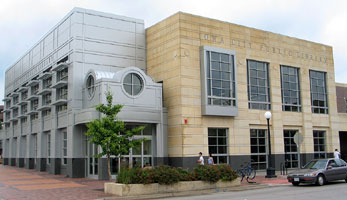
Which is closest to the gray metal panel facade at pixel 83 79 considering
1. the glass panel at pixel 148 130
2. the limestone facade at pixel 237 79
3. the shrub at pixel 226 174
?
the glass panel at pixel 148 130

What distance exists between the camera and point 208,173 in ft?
59.1

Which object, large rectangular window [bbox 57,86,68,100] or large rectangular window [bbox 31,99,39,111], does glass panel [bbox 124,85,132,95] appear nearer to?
large rectangular window [bbox 57,86,68,100]

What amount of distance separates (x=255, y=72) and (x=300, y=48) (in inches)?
222

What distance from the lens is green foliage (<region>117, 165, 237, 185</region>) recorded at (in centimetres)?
1628

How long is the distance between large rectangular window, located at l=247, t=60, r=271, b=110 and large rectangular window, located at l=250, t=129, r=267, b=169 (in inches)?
75.3

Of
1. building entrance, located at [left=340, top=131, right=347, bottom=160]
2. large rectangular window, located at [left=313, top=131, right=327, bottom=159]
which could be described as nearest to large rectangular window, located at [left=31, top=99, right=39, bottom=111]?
large rectangular window, located at [left=313, top=131, right=327, bottom=159]

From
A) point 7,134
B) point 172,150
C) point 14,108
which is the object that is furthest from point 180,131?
point 7,134

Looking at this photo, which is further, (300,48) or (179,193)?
(300,48)

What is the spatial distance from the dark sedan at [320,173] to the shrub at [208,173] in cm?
381

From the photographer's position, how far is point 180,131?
2444 centimetres

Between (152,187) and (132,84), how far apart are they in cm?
973

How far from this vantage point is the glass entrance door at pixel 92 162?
24598 mm

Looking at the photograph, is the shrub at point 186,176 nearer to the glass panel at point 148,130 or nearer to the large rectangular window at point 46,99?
the glass panel at point 148,130

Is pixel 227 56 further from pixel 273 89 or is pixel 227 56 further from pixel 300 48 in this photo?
pixel 300 48
